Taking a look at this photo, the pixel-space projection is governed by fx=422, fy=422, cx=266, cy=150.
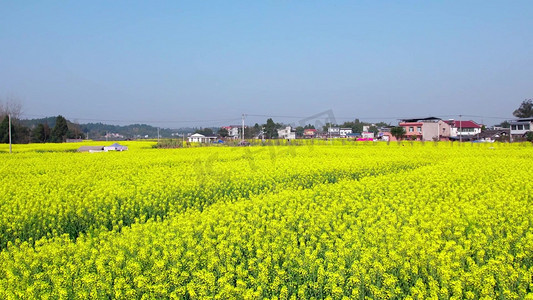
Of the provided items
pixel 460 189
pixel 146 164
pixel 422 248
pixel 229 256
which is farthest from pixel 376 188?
pixel 146 164

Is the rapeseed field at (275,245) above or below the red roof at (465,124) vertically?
below

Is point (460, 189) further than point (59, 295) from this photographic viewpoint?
Yes

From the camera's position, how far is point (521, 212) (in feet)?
27.8

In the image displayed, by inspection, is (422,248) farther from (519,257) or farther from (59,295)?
(59,295)

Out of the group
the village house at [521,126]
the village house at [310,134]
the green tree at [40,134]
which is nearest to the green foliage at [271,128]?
the village house at [310,134]

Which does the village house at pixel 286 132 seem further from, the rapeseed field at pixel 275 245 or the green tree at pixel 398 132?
the rapeseed field at pixel 275 245

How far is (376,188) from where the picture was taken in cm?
1171

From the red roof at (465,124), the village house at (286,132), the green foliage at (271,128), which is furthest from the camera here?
the village house at (286,132)

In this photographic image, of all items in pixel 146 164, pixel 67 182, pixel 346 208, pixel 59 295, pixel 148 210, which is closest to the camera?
pixel 59 295

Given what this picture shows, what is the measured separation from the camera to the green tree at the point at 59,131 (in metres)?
73.8

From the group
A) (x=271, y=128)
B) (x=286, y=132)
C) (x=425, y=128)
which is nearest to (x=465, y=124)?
(x=425, y=128)

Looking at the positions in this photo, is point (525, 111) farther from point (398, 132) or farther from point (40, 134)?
point (40, 134)

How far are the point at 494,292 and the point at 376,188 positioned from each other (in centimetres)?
675

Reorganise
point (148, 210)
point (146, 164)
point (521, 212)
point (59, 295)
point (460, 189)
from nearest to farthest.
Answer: point (59, 295), point (521, 212), point (148, 210), point (460, 189), point (146, 164)
